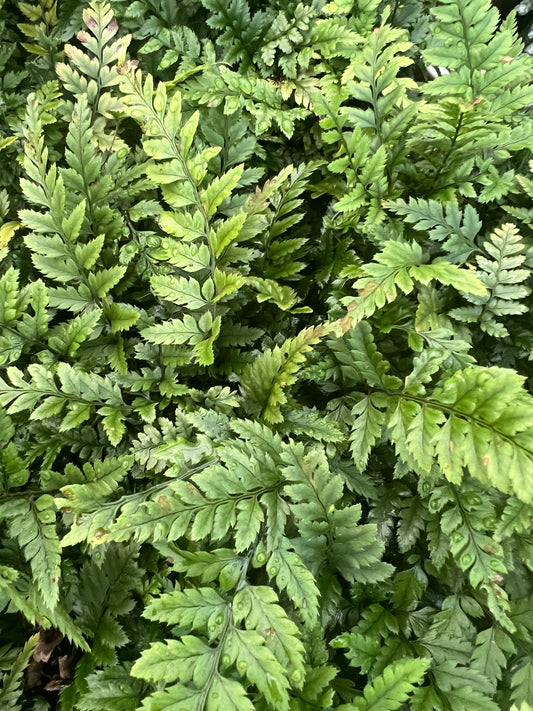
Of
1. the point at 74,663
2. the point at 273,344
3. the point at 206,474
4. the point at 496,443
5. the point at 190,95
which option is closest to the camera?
the point at 496,443

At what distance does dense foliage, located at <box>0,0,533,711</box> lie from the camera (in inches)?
37.4

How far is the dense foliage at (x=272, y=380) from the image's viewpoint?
0.95 m

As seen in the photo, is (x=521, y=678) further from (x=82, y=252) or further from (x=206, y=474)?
(x=82, y=252)

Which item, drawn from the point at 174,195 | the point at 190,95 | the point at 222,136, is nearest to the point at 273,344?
the point at 174,195

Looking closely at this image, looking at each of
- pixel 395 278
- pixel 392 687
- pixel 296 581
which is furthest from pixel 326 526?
pixel 395 278

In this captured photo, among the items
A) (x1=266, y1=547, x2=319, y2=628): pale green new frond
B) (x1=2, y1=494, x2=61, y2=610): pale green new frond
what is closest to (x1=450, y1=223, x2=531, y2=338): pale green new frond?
(x1=266, y1=547, x2=319, y2=628): pale green new frond

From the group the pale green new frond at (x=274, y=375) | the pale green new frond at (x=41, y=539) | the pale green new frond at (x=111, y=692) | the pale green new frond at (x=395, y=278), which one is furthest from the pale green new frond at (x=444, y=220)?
the pale green new frond at (x=111, y=692)

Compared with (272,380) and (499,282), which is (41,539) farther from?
(499,282)

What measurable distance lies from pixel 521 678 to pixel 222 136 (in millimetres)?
1406

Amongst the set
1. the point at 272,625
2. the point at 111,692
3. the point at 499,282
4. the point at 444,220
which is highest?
the point at 444,220

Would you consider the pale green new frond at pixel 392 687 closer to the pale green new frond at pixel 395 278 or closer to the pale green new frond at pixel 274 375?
the pale green new frond at pixel 274 375

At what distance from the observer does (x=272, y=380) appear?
1.15 meters

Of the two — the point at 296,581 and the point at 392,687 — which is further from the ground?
the point at 296,581

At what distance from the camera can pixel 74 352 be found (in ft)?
4.09
